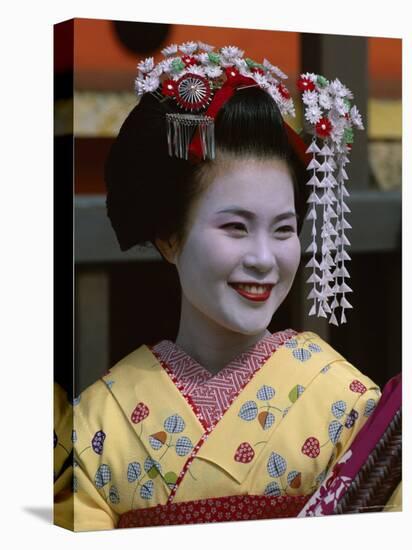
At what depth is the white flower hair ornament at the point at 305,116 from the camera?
19.4 feet

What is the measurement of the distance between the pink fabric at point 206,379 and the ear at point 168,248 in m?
0.31

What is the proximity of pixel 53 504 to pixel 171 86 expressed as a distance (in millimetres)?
1583

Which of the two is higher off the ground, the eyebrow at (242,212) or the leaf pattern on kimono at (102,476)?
the eyebrow at (242,212)

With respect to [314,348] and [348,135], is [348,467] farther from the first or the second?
[348,135]

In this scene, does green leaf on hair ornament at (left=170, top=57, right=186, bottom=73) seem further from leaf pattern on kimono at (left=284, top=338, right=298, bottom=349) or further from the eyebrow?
leaf pattern on kimono at (left=284, top=338, right=298, bottom=349)

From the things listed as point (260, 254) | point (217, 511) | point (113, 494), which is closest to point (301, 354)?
point (260, 254)

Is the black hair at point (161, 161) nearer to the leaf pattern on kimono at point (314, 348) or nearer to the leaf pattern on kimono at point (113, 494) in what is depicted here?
the leaf pattern on kimono at point (314, 348)

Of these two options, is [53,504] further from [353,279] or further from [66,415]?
[353,279]

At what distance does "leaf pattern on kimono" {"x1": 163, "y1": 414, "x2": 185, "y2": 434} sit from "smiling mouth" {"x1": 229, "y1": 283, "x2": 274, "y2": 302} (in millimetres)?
510

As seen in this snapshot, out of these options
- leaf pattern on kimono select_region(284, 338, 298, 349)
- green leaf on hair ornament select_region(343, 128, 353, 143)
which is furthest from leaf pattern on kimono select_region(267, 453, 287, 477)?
green leaf on hair ornament select_region(343, 128, 353, 143)

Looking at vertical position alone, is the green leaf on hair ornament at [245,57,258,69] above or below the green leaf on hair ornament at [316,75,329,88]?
above

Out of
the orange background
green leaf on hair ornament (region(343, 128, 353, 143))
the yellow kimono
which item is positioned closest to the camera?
the orange background

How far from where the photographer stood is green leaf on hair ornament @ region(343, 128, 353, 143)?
6.26 m

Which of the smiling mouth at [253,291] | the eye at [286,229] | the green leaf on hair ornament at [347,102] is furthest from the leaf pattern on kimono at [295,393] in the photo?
the green leaf on hair ornament at [347,102]
